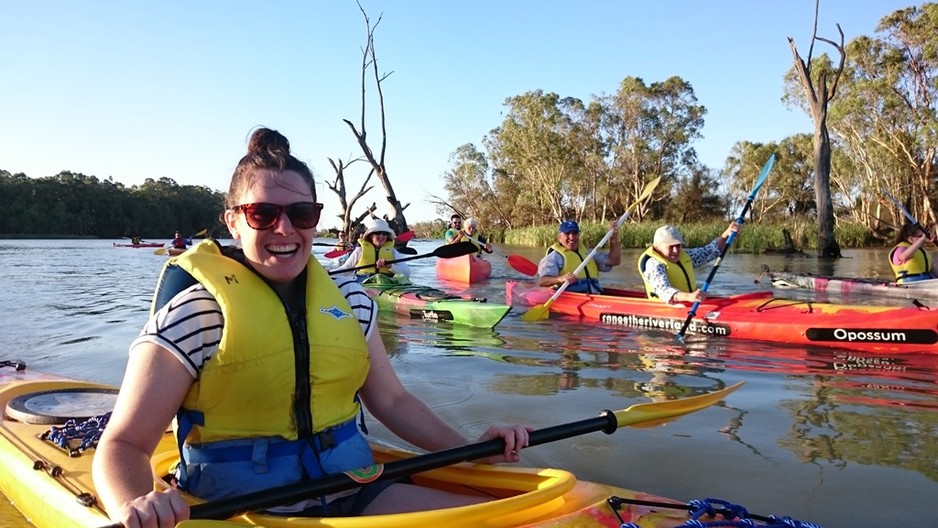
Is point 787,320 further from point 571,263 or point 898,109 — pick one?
point 898,109

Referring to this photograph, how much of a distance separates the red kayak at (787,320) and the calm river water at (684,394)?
17 cm

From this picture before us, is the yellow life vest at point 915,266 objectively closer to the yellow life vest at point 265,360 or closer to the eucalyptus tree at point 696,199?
the yellow life vest at point 265,360

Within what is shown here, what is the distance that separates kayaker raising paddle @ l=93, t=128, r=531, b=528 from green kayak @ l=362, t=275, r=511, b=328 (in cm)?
565

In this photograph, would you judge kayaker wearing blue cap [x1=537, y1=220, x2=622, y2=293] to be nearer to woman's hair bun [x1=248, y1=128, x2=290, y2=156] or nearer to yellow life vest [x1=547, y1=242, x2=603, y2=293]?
yellow life vest [x1=547, y1=242, x2=603, y2=293]

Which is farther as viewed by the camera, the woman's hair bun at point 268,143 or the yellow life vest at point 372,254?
the yellow life vest at point 372,254

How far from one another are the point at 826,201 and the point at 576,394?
19034 mm

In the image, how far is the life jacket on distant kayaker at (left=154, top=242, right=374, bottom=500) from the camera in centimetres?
180

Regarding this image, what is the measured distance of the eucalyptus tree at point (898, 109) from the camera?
25.5 metres

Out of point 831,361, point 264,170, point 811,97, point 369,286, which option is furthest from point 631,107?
point 264,170

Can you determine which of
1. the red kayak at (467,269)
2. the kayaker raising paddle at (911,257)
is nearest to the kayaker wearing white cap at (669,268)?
Result: the kayaker raising paddle at (911,257)

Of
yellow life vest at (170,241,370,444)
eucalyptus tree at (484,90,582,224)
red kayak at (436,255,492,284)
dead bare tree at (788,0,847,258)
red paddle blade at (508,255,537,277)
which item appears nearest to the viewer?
yellow life vest at (170,241,370,444)

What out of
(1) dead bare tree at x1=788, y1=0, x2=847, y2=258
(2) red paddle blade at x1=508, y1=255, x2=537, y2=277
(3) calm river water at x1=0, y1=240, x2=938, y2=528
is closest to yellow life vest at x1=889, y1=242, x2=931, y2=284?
(3) calm river water at x1=0, y1=240, x2=938, y2=528

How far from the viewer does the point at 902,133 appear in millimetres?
28453

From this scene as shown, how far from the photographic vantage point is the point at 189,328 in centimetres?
174
